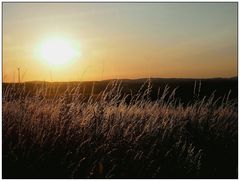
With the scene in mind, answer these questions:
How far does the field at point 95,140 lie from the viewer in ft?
9.99

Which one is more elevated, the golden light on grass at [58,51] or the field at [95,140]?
the golden light on grass at [58,51]

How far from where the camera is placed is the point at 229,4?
3.92 meters

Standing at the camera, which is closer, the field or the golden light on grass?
the field

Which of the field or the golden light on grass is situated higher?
the golden light on grass

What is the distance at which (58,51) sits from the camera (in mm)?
3844

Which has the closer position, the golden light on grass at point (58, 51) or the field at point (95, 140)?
the field at point (95, 140)

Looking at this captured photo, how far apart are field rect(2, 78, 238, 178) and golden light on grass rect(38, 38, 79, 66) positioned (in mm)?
344

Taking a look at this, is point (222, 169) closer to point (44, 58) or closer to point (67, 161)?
point (67, 161)

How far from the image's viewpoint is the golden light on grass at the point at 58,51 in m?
3.85

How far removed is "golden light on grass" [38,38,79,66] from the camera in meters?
3.85

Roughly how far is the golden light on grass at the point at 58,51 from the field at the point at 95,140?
34 centimetres

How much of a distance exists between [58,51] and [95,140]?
1.09 meters

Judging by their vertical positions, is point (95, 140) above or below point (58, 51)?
Result: below

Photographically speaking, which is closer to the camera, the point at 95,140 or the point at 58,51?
the point at 95,140
